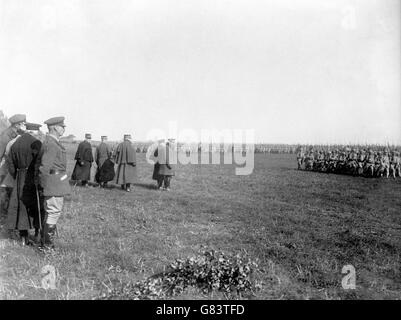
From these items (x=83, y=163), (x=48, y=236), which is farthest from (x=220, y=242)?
(x=83, y=163)

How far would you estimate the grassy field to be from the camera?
16.8 ft

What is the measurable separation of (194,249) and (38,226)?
2.79 meters

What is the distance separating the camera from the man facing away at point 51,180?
6.33 meters

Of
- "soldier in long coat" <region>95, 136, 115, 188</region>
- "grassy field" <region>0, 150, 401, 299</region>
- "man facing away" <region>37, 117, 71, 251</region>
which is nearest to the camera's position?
"grassy field" <region>0, 150, 401, 299</region>

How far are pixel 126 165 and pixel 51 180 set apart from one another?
26.8 ft

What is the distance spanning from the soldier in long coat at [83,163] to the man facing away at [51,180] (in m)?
8.26

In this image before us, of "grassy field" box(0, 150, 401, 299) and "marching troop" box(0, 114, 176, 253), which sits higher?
"marching troop" box(0, 114, 176, 253)

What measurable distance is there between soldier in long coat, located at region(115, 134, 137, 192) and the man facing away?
7582mm

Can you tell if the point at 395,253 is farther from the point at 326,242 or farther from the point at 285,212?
the point at 285,212

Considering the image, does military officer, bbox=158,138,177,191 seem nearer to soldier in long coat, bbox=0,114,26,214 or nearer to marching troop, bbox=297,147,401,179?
soldier in long coat, bbox=0,114,26,214

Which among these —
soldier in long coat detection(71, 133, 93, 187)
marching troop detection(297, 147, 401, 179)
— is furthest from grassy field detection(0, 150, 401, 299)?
marching troop detection(297, 147, 401, 179)

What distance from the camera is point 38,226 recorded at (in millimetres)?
6992

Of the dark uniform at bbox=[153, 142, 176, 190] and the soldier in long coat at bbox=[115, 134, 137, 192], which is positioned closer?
the soldier in long coat at bbox=[115, 134, 137, 192]
